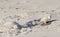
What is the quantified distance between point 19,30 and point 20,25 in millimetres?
171

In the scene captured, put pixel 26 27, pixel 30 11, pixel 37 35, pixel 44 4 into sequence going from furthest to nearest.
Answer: pixel 44 4
pixel 30 11
pixel 26 27
pixel 37 35

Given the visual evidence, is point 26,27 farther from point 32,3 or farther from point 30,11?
point 32,3

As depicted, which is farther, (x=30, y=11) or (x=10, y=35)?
(x=30, y=11)

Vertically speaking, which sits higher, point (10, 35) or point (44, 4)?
point (44, 4)

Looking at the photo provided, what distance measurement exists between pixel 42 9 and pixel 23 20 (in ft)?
2.04

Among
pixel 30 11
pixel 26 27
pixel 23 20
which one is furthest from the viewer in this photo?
pixel 30 11

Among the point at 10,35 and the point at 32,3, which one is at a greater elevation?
the point at 32,3

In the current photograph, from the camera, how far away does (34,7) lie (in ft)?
13.4

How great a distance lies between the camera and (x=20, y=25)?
10.7 ft

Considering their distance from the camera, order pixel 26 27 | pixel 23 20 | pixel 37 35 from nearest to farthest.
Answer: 1. pixel 37 35
2. pixel 26 27
3. pixel 23 20

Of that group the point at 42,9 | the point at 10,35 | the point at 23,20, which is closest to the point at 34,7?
the point at 42,9

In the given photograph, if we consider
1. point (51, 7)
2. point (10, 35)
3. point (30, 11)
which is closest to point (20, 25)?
point (10, 35)

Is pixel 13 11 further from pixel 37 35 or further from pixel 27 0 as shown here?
pixel 37 35

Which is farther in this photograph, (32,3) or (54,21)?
(32,3)
